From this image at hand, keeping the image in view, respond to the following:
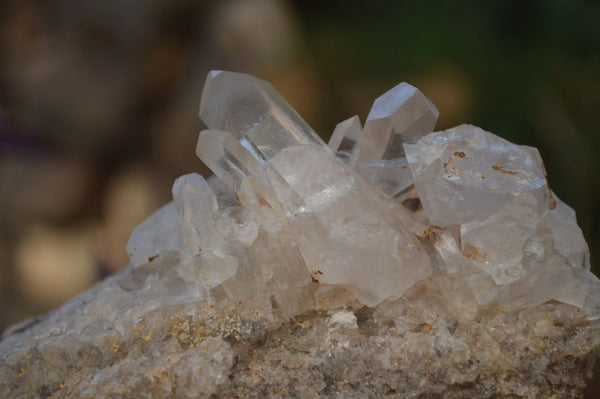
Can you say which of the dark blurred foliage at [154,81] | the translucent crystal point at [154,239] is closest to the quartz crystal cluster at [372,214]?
the translucent crystal point at [154,239]

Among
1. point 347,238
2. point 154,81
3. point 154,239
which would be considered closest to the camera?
point 347,238

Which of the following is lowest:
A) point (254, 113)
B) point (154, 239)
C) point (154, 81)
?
point (154, 81)

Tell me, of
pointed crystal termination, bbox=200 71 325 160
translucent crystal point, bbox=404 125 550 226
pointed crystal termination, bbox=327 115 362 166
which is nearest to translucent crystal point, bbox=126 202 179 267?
pointed crystal termination, bbox=200 71 325 160

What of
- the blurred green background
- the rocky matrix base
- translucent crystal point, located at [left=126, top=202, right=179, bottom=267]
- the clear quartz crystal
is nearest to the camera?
the rocky matrix base

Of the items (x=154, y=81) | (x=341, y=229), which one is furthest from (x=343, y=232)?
(x=154, y=81)

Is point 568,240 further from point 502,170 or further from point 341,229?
point 341,229

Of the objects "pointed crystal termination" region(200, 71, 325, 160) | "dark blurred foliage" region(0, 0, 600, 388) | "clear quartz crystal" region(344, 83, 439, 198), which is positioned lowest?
"dark blurred foliage" region(0, 0, 600, 388)

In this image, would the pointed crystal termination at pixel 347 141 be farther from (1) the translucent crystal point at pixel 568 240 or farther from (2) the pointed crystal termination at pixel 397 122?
(1) the translucent crystal point at pixel 568 240

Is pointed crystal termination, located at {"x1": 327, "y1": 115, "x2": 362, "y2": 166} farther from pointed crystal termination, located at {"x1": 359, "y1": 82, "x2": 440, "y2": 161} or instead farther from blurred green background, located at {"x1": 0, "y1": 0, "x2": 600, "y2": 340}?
blurred green background, located at {"x1": 0, "y1": 0, "x2": 600, "y2": 340}
